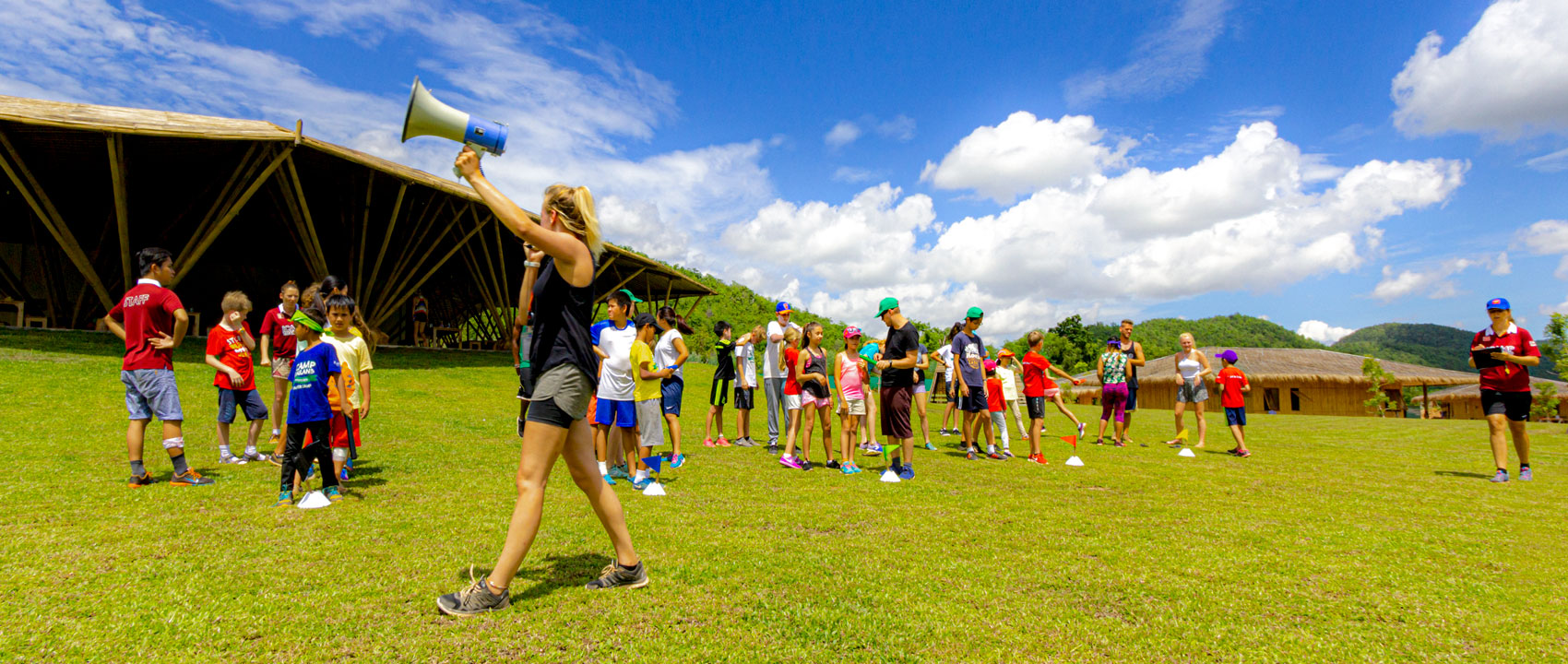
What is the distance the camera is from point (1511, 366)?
274 inches

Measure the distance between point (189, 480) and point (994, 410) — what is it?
335 inches

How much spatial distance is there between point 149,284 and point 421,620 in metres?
4.52

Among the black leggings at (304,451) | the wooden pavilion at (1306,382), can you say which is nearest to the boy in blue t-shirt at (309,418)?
the black leggings at (304,451)

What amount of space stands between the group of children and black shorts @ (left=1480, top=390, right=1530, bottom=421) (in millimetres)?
10589

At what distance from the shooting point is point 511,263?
32.0 m

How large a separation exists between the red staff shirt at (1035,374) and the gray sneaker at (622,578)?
6879 mm

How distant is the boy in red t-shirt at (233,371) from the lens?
19.6ft

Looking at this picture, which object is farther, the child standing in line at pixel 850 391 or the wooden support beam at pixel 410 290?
the wooden support beam at pixel 410 290

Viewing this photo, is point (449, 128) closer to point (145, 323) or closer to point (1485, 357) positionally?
point (145, 323)

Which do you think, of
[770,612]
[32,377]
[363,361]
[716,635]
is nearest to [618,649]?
[716,635]

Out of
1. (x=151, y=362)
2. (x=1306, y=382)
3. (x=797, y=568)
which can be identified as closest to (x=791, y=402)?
(x=797, y=568)

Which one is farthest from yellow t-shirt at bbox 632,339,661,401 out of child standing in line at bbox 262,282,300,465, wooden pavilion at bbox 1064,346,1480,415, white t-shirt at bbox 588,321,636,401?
wooden pavilion at bbox 1064,346,1480,415

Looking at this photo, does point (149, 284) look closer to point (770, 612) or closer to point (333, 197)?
point (770, 612)

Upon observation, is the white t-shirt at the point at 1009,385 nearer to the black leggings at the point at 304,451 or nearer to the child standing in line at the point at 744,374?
the child standing in line at the point at 744,374
